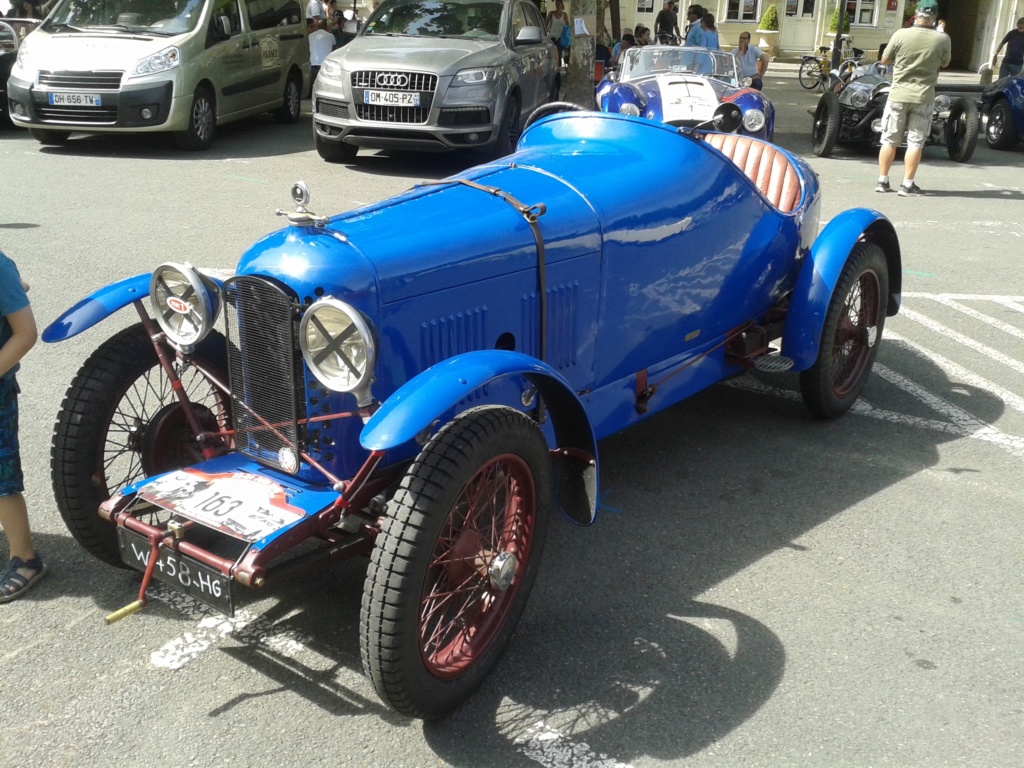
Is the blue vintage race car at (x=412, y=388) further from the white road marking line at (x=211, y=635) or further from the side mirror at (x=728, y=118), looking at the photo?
the side mirror at (x=728, y=118)

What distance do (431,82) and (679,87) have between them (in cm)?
308

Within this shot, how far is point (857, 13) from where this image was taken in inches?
1404

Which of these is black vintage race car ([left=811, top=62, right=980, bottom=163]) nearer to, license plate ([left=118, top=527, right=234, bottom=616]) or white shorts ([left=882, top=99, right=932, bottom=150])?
white shorts ([left=882, top=99, right=932, bottom=150])

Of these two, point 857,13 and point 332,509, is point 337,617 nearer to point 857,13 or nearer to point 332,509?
point 332,509

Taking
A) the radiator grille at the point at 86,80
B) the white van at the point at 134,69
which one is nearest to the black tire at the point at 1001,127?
the white van at the point at 134,69

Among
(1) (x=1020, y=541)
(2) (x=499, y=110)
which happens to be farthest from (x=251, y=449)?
(2) (x=499, y=110)

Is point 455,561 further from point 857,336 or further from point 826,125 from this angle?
point 826,125

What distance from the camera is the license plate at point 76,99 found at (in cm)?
1131

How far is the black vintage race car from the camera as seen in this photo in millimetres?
13273

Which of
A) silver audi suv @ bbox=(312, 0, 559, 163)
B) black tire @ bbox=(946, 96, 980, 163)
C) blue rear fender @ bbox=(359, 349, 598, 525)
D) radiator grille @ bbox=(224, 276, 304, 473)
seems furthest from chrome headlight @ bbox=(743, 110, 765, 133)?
black tire @ bbox=(946, 96, 980, 163)

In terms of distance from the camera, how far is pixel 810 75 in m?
25.3

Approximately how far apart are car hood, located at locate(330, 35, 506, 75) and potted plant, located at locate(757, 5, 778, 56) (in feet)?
84.9

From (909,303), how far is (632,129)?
351 cm

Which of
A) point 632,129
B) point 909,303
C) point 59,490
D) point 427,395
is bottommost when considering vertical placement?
point 909,303
